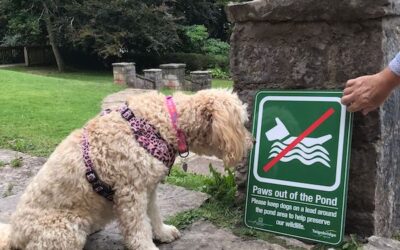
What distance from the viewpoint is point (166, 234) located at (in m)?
3.64

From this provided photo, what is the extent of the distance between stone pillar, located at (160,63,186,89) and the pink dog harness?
1794 centimetres

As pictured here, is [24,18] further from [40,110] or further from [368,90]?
[368,90]

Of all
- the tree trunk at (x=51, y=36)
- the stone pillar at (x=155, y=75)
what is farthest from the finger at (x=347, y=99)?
the tree trunk at (x=51, y=36)

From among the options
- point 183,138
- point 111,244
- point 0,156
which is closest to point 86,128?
point 183,138

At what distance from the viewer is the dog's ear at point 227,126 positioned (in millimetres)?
3199

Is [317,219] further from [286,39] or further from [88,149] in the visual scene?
[88,149]

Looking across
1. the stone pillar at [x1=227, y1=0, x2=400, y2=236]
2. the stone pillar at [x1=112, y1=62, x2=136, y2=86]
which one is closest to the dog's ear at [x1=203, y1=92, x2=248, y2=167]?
the stone pillar at [x1=227, y1=0, x2=400, y2=236]

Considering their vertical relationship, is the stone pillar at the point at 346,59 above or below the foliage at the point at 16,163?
above

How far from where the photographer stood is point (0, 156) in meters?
5.91

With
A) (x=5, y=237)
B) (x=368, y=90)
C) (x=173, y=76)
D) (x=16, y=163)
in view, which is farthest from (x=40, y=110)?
(x=173, y=76)

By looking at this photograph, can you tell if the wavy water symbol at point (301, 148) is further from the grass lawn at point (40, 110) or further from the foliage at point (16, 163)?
the grass lawn at point (40, 110)

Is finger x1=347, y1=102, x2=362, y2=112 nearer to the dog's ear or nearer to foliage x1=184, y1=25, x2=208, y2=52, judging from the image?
the dog's ear

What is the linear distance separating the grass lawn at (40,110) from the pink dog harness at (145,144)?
3.08m

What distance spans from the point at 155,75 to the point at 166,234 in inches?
699
